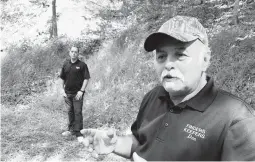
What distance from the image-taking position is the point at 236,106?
1.38 meters

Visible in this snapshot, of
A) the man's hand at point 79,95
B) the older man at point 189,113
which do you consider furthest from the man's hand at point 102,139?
the man's hand at point 79,95

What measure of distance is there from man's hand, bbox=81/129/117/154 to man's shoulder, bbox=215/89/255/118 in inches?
26.1

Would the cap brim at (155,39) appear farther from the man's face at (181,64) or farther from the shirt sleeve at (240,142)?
the shirt sleeve at (240,142)

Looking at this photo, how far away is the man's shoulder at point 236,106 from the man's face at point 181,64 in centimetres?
17

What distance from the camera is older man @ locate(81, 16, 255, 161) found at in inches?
51.1

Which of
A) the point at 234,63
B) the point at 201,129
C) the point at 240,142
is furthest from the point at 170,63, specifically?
the point at 234,63

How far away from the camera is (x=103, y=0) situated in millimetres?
13016

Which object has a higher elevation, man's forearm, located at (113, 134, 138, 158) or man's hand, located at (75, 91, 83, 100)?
man's forearm, located at (113, 134, 138, 158)

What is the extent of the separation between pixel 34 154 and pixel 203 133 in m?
4.87

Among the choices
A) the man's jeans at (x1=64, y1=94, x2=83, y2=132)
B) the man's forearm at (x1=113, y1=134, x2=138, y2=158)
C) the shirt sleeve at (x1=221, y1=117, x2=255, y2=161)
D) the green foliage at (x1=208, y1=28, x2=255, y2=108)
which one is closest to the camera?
the shirt sleeve at (x1=221, y1=117, x2=255, y2=161)

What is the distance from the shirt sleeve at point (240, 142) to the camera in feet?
4.05

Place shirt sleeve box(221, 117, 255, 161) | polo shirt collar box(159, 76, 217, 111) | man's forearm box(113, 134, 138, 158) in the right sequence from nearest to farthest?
shirt sleeve box(221, 117, 255, 161) → polo shirt collar box(159, 76, 217, 111) → man's forearm box(113, 134, 138, 158)

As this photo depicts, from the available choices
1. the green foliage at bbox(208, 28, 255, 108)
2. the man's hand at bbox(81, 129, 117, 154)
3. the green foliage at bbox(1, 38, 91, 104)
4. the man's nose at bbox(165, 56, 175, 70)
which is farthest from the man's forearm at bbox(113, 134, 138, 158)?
the green foliage at bbox(1, 38, 91, 104)

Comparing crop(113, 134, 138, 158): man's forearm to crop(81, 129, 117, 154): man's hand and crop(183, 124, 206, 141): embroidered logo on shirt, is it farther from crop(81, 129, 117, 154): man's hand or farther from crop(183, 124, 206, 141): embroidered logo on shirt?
crop(183, 124, 206, 141): embroidered logo on shirt
